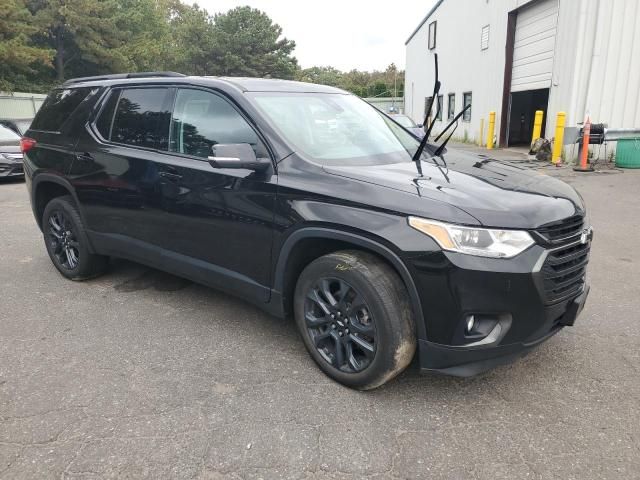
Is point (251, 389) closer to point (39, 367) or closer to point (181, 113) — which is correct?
point (39, 367)

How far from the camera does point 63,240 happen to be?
4625 mm

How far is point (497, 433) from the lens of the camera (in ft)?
8.11

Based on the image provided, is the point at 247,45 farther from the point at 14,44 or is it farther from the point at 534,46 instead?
the point at 534,46

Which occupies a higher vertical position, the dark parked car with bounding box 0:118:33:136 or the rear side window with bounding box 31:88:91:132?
the rear side window with bounding box 31:88:91:132

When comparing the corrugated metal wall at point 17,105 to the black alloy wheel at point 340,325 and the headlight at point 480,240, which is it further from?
the headlight at point 480,240

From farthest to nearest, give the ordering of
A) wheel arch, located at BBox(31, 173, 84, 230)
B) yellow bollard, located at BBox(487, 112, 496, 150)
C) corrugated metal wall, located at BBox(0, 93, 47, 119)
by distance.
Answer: corrugated metal wall, located at BBox(0, 93, 47, 119), yellow bollard, located at BBox(487, 112, 496, 150), wheel arch, located at BBox(31, 173, 84, 230)

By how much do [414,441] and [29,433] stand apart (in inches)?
75.0

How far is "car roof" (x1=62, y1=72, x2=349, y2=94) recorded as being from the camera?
342 cm

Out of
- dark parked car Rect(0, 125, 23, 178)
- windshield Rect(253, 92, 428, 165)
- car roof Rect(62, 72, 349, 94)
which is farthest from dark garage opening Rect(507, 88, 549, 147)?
car roof Rect(62, 72, 349, 94)

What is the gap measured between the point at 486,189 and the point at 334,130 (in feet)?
3.95

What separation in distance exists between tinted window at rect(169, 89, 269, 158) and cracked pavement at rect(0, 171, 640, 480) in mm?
1312

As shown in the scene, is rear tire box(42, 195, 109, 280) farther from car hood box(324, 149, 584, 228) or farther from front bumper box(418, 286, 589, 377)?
front bumper box(418, 286, 589, 377)

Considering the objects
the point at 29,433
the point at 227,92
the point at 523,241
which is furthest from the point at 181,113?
the point at 523,241

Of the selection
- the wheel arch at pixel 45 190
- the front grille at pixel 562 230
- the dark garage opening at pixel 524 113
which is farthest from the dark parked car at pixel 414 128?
the dark garage opening at pixel 524 113
